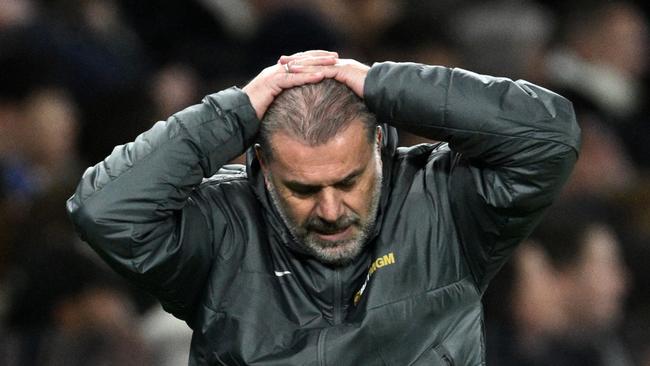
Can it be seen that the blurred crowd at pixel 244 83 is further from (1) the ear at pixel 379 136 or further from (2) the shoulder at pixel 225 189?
(1) the ear at pixel 379 136

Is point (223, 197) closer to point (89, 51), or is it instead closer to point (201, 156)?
point (201, 156)

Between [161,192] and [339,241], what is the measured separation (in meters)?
0.33

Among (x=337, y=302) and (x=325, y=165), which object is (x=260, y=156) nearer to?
(x=325, y=165)

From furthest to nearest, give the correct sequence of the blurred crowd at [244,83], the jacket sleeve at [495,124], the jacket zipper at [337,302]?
the blurred crowd at [244,83], the jacket zipper at [337,302], the jacket sleeve at [495,124]

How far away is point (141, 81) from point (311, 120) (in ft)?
6.59

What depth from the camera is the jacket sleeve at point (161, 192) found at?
7.36ft

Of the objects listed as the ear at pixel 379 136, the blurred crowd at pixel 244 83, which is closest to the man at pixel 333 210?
the ear at pixel 379 136

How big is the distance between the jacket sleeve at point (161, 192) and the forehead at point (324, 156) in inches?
3.0

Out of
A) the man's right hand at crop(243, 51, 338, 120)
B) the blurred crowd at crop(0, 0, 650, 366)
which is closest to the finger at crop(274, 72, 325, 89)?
the man's right hand at crop(243, 51, 338, 120)

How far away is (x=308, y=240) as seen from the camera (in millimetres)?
2316

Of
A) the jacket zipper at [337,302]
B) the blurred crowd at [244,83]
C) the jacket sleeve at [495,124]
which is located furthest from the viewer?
the blurred crowd at [244,83]

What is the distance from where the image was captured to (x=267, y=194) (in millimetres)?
2379

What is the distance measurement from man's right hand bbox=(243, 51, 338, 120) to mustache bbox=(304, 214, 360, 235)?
208 millimetres

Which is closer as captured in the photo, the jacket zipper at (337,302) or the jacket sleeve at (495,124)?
the jacket sleeve at (495,124)
